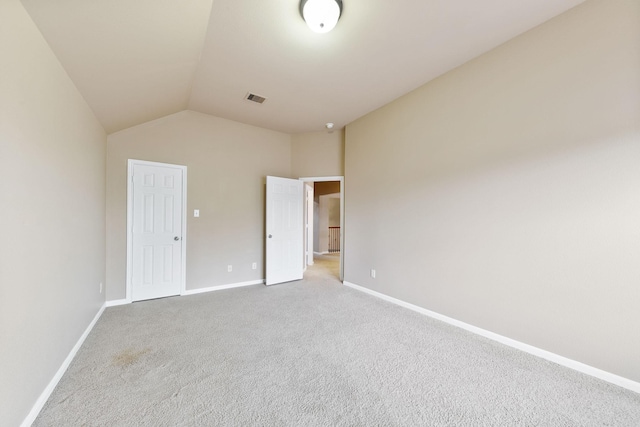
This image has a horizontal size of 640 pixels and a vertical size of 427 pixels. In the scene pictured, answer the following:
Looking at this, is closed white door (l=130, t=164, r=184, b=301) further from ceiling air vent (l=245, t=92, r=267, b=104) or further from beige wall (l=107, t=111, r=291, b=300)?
ceiling air vent (l=245, t=92, r=267, b=104)

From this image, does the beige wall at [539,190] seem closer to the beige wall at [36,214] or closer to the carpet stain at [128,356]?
the carpet stain at [128,356]

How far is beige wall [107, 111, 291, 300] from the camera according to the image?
11.2 feet

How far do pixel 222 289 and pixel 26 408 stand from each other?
105 inches

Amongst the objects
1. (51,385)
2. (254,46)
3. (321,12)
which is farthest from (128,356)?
(321,12)

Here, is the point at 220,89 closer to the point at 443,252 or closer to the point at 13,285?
the point at 13,285

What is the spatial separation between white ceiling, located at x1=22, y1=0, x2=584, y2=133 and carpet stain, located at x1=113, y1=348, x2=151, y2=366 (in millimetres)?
2371

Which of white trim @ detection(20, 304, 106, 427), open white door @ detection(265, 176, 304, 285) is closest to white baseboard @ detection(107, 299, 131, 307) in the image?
white trim @ detection(20, 304, 106, 427)

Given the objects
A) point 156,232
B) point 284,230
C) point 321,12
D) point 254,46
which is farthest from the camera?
point 284,230

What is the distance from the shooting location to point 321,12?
6.05ft

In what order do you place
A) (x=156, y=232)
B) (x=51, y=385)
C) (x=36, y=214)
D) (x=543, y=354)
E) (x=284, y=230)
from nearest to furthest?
(x=36, y=214) < (x=51, y=385) < (x=543, y=354) < (x=156, y=232) < (x=284, y=230)

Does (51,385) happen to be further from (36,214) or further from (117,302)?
(117,302)

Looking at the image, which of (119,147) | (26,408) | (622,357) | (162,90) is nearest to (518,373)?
(622,357)

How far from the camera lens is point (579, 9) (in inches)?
76.9

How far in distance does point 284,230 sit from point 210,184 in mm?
1462
